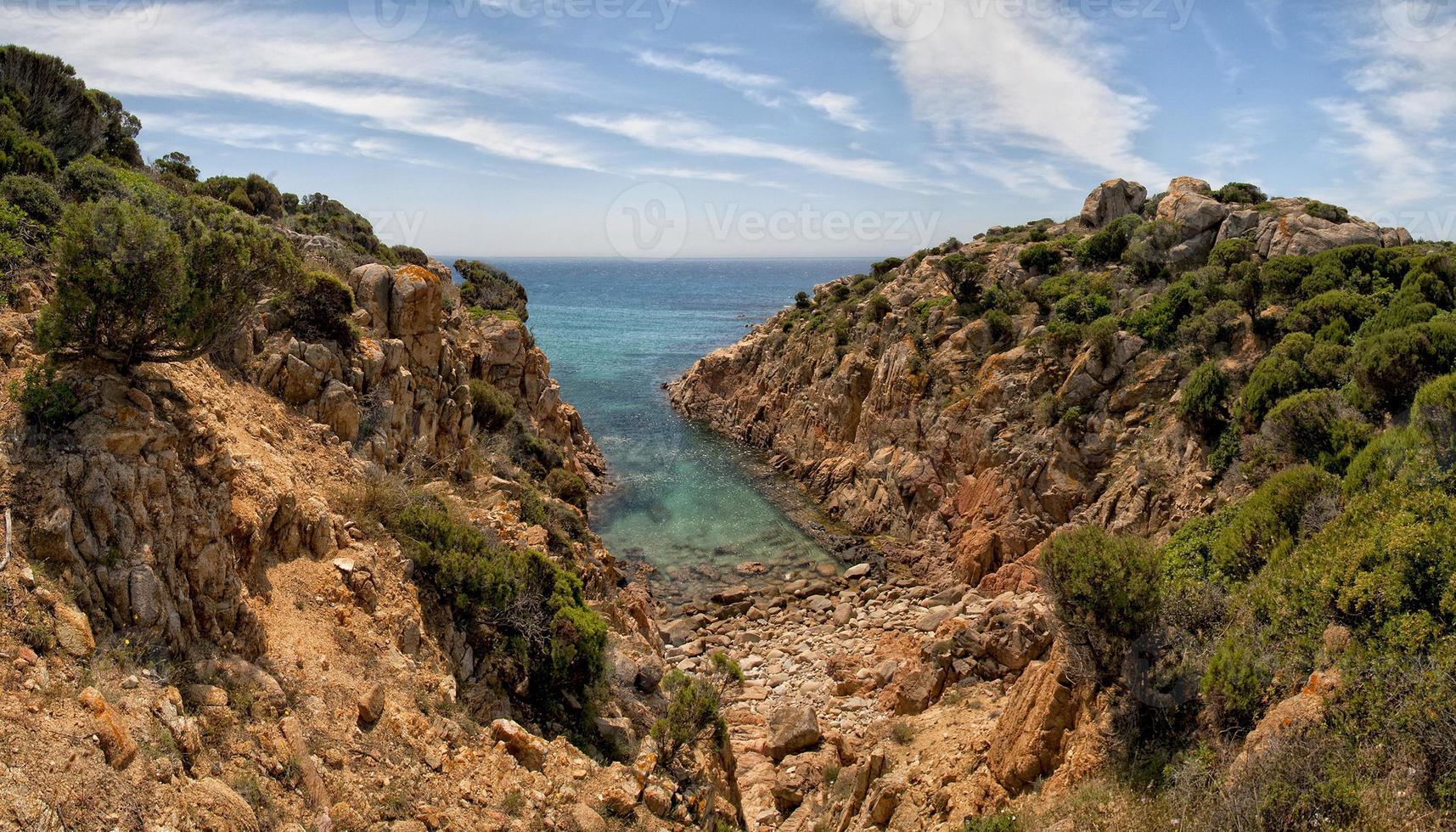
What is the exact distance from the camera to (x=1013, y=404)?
86.0 feet

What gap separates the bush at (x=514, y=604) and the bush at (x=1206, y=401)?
682 inches

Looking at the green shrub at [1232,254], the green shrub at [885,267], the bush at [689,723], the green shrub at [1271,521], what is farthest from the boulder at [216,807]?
the green shrub at [885,267]

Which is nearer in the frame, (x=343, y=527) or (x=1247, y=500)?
(x=343, y=527)

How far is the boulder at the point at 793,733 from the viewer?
15.4m

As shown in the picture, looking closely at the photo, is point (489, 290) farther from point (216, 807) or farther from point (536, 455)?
point (216, 807)

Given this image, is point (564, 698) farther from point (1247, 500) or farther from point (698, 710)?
point (1247, 500)

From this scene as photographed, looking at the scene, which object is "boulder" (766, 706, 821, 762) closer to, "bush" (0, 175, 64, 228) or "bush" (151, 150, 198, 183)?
"bush" (0, 175, 64, 228)

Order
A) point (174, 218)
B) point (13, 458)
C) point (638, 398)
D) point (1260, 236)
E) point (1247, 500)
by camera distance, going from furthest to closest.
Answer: point (638, 398), point (1260, 236), point (1247, 500), point (174, 218), point (13, 458)

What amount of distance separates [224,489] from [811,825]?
35.7 ft

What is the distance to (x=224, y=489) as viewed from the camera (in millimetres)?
9312

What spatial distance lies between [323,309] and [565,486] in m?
11.8

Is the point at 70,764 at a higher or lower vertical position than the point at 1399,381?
lower

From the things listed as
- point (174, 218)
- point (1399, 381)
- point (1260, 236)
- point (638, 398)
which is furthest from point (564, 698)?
point (638, 398)

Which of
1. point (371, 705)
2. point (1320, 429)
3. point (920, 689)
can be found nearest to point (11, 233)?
point (371, 705)
